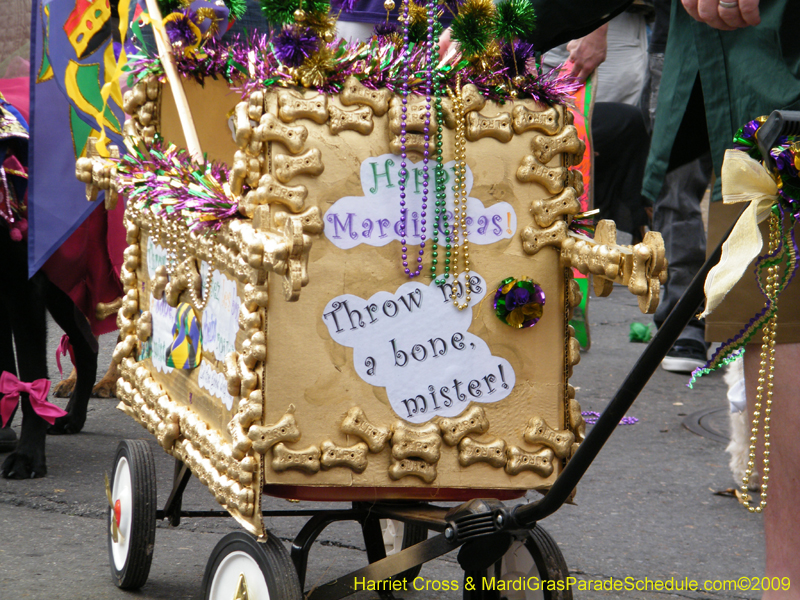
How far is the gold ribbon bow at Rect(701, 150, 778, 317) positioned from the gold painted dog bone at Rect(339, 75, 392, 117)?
634mm

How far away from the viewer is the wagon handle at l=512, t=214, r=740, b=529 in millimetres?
1358

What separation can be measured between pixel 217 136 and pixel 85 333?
1.45 metres

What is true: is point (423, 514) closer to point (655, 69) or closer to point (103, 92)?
point (103, 92)

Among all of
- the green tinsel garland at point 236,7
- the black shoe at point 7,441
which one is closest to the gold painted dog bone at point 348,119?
the green tinsel garland at point 236,7

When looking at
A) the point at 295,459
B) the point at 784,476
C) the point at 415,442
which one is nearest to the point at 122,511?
the point at 295,459

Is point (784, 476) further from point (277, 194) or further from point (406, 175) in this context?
point (277, 194)

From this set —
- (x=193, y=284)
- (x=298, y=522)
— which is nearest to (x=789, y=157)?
(x=193, y=284)

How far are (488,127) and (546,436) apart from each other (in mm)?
598

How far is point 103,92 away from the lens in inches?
115

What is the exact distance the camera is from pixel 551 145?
1797mm

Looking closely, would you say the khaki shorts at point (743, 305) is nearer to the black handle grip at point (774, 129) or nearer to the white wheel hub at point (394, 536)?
the black handle grip at point (774, 129)

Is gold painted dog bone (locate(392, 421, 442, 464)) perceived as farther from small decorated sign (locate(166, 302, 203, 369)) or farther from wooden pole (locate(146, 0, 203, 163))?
wooden pole (locate(146, 0, 203, 163))

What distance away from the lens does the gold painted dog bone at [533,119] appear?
1782 millimetres

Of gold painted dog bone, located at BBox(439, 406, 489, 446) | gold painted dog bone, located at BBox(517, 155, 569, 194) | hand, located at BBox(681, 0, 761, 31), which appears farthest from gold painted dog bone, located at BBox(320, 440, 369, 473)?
hand, located at BBox(681, 0, 761, 31)
